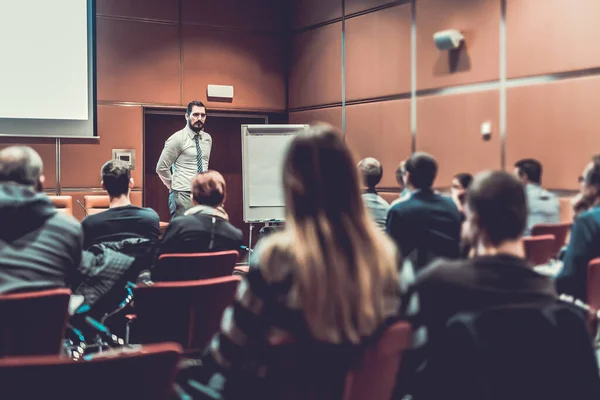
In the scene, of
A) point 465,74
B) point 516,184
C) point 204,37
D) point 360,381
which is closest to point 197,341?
point 360,381

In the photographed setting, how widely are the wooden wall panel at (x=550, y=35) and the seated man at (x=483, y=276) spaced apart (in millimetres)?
4090

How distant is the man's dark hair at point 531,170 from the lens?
17.1ft

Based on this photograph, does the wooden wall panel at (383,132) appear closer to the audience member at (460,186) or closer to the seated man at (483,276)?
the audience member at (460,186)

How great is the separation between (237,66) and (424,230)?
520cm

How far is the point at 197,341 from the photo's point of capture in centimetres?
276

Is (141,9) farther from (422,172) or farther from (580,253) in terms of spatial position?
(580,253)

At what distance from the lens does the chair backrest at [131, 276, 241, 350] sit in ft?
8.22

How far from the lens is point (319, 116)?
26.8 feet

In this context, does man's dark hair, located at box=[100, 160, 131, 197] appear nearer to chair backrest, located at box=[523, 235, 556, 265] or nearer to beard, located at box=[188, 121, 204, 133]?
chair backrest, located at box=[523, 235, 556, 265]

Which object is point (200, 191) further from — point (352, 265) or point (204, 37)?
point (204, 37)

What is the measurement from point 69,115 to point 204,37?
193 centimetres

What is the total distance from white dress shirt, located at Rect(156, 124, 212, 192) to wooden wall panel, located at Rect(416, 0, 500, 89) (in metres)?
2.47

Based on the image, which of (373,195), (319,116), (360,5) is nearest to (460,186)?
(373,195)

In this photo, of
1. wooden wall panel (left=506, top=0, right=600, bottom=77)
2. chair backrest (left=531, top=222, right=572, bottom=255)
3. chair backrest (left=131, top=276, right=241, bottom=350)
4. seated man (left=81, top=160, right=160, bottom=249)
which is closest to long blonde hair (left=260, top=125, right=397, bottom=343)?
chair backrest (left=131, top=276, right=241, bottom=350)
